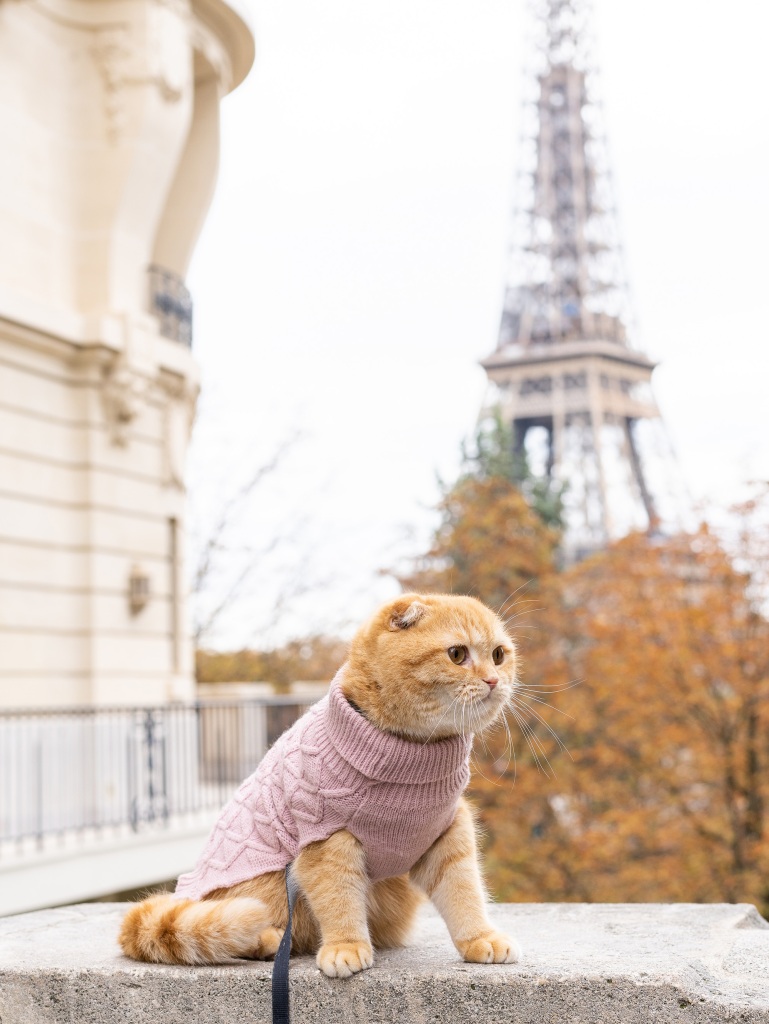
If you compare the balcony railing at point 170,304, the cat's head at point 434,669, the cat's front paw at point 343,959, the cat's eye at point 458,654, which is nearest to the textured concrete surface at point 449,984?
the cat's front paw at point 343,959

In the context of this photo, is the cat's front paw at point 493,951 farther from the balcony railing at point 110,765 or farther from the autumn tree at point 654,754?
the autumn tree at point 654,754

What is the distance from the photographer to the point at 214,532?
23.5 m

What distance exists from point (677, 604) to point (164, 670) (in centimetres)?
734

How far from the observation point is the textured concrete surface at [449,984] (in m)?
2.62

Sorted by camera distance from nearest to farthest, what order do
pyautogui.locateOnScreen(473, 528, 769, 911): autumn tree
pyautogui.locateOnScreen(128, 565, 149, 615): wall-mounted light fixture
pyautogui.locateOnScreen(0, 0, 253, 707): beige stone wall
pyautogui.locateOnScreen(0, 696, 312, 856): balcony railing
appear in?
pyautogui.locateOnScreen(0, 696, 312, 856): balcony railing
pyautogui.locateOnScreen(0, 0, 253, 707): beige stone wall
pyautogui.locateOnScreen(128, 565, 149, 615): wall-mounted light fixture
pyautogui.locateOnScreen(473, 528, 769, 911): autumn tree

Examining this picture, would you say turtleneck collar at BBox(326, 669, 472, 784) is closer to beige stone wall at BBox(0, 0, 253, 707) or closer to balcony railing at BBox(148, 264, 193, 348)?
beige stone wall at BBox(0, 0, 253, 707)

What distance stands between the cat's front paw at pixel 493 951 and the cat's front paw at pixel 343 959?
0.82 ft

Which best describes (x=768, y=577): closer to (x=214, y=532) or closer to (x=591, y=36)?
(x=214, y=532)

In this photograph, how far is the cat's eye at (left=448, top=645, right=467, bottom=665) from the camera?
273 cm

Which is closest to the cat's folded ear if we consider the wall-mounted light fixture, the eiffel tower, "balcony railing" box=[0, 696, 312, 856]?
"balcony railing" box=[0, 696, 312, 856]

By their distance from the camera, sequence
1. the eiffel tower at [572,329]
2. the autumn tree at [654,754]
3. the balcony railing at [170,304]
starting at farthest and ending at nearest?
the eiffel tower at [572,329] → the autumn tree at [654,754] → the balcony railing at [170,304]

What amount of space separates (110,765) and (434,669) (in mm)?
9211

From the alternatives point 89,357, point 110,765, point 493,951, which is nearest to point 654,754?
point 110,765

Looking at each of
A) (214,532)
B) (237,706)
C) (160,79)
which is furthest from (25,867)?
(214,532)
